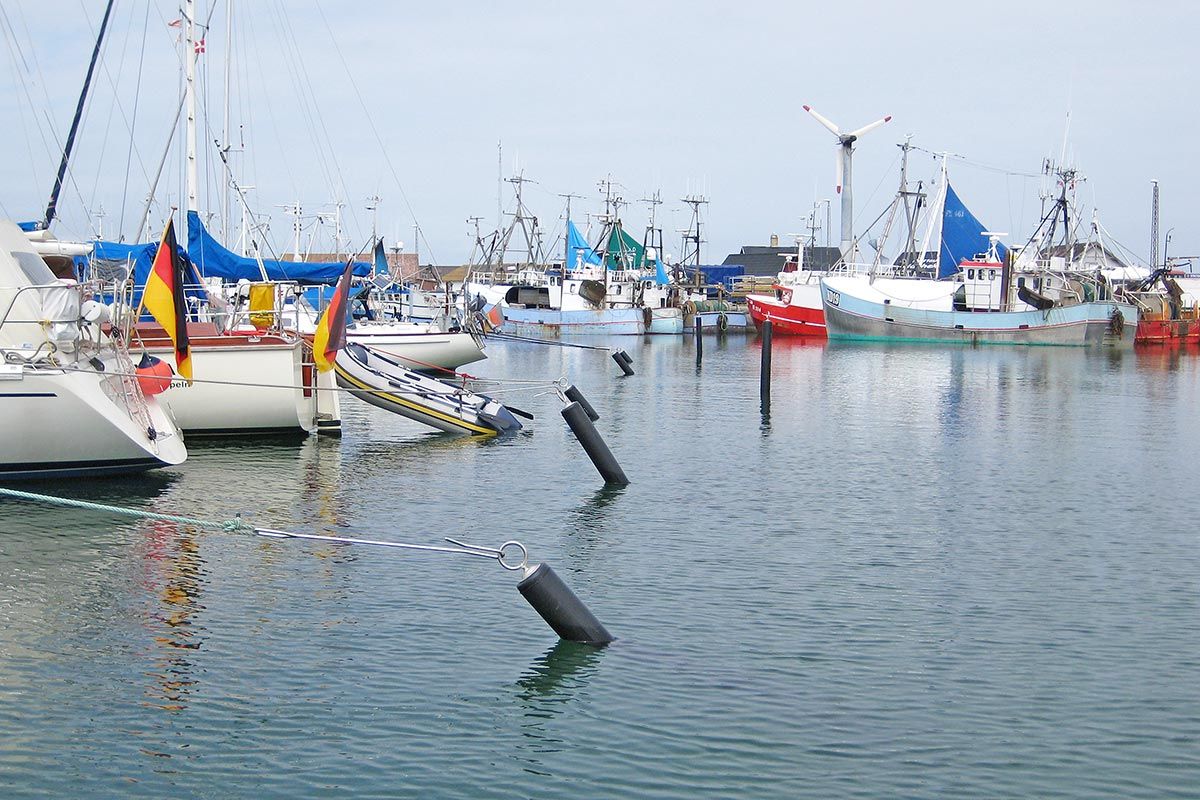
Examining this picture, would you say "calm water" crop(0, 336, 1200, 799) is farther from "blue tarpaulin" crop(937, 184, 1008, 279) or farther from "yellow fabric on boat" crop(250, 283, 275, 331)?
"blue tarpaulin" crop(937, 184, 1008, 279)

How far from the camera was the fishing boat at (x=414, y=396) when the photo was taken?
31.2 metres

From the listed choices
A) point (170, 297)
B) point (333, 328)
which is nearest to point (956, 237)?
point (333, 328)

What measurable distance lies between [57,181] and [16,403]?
42.3 feet

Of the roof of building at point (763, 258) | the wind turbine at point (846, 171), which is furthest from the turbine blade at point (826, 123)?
the roof of building at point (763, 258)

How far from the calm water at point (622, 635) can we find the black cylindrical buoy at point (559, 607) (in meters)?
0.26

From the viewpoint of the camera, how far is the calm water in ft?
34.9

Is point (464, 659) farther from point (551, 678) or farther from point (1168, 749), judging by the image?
point (1168, 749)

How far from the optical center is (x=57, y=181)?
1236 inches

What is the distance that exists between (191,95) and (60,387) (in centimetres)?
1893

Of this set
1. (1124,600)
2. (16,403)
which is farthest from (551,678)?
(16,403)

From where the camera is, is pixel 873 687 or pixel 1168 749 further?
pixel 873 687

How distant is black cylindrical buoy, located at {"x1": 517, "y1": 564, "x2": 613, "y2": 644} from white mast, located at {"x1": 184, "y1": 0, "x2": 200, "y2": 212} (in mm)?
26033

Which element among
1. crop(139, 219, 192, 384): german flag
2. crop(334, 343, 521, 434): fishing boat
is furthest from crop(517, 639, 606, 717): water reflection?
crop(334, 343, 521, 434): fishing boat

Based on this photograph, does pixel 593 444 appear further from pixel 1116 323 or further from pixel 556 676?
pixel 1116 323
